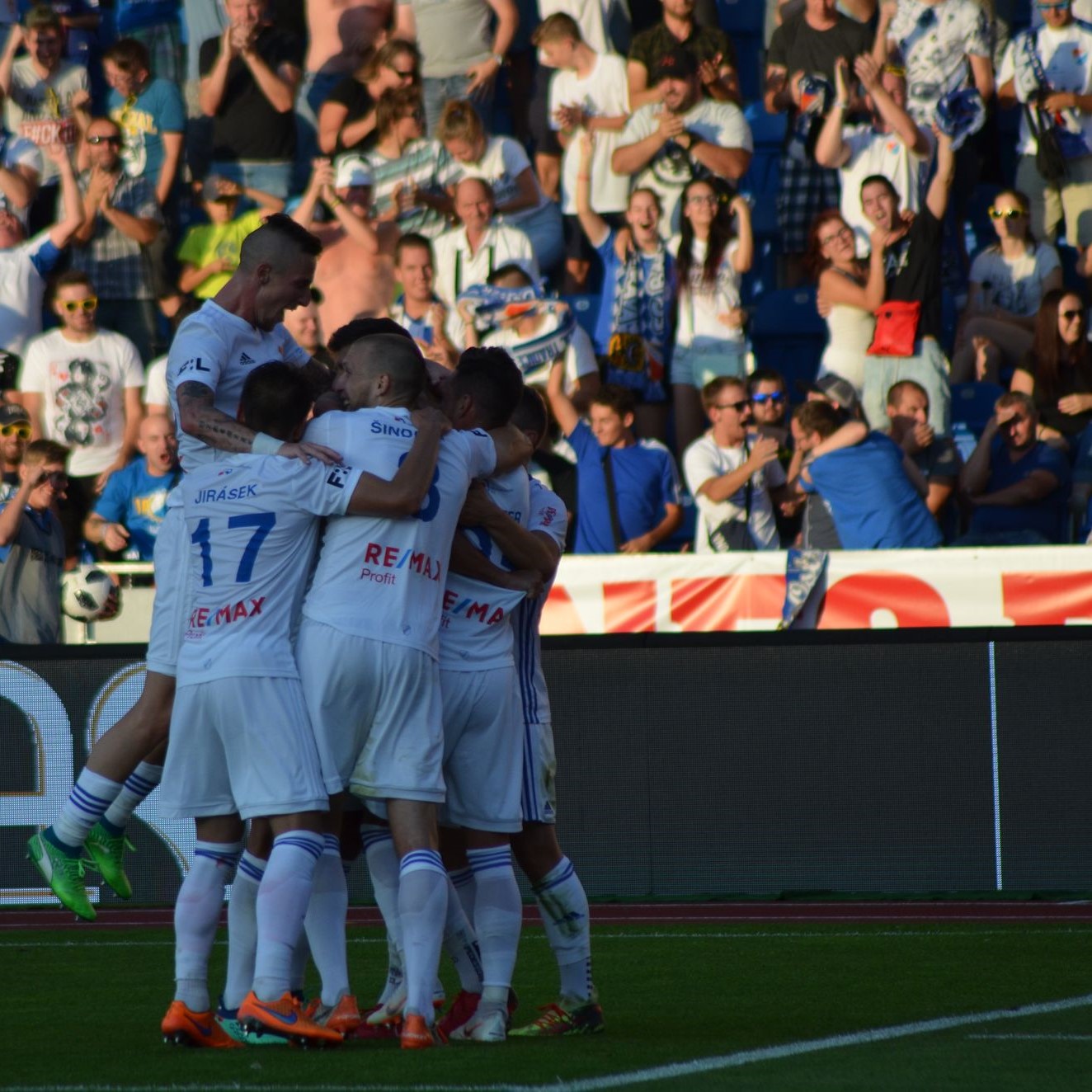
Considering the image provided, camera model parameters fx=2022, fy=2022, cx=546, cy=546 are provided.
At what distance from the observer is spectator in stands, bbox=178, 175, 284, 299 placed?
14.4 m

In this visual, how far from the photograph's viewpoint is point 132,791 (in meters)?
6.78

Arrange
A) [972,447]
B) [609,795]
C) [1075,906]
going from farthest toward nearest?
1. [972,447]
2. [609,795]
3. [1075,906]

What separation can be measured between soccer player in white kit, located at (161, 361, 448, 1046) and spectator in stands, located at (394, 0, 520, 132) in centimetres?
945

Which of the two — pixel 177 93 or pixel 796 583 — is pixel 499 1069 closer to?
pixel 796 583

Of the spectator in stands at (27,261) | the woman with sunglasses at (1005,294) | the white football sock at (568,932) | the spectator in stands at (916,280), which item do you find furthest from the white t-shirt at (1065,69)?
the white football sock at (568,932)

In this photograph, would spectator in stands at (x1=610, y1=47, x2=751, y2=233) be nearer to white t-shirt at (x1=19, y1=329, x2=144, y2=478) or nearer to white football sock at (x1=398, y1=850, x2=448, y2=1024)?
white t-shirt at (x1=19, y1=329, x2=144, y2=478)

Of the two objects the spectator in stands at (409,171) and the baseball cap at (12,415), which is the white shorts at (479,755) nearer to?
the baseball cap at (12,415)

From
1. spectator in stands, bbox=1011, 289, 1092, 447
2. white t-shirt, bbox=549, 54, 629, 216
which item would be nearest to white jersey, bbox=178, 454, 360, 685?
spectator in stands, bbox=1011, 289, 1092, 447

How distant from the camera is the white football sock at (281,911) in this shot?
555cm

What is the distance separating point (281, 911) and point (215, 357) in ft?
5.83

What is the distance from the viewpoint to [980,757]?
10469 mm

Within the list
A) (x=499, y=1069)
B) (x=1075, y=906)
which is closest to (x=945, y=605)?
(x=1075, y=906)

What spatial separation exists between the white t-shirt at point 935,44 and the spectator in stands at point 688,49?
1.22m

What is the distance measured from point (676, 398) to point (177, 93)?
464cm
